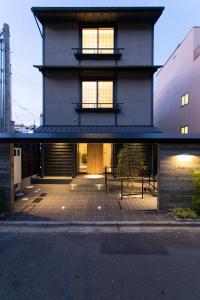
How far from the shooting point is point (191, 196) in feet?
29.6

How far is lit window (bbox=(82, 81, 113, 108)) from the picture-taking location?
14852 millimetres

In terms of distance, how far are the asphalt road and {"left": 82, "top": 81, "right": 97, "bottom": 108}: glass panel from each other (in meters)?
9.24

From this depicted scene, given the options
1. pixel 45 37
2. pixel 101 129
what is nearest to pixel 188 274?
pixel 101 129

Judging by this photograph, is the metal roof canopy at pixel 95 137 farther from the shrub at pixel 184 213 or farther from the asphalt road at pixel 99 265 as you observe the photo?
the asphalt road at pixel 99 265

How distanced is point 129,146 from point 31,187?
635cm

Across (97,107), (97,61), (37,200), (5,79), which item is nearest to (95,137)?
(37,200)

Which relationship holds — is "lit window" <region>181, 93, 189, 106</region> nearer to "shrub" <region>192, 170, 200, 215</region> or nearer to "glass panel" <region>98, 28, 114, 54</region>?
"glass panel" <region>98, 28, 114, 54</region>

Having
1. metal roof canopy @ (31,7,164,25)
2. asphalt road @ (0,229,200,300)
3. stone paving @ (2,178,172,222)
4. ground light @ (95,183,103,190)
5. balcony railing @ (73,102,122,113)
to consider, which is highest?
metal roof canopy @ (31,7,164,25)

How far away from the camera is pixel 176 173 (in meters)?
9.08

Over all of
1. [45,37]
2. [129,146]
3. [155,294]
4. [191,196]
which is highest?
[45,37]

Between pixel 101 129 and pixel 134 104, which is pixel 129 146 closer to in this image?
pixel 101 129

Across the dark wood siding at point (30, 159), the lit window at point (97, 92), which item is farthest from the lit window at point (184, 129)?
the dark wood siding at point (30, 159)

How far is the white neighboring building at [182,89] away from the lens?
1727cm

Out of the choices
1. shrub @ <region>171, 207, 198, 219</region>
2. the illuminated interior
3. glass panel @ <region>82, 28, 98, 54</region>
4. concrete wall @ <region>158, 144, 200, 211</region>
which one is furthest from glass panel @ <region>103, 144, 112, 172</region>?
shrub @ <region>171, 207, 198, 219</region>
